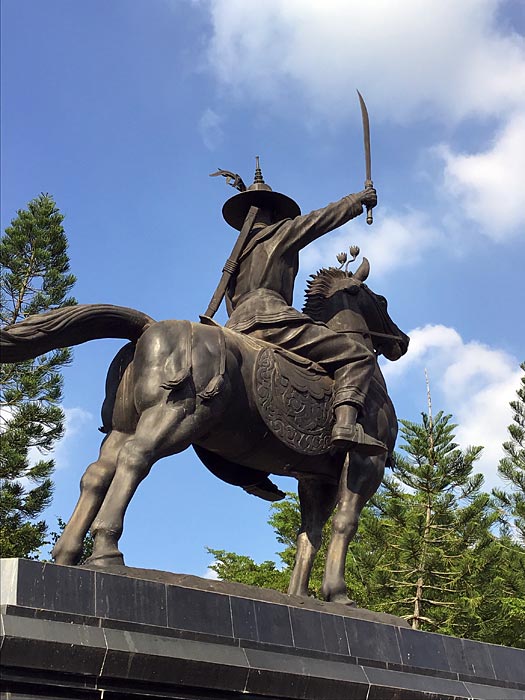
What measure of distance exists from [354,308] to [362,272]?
527 millimetres

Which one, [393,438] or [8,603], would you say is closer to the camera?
[8,603]

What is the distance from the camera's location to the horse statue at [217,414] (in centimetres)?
638

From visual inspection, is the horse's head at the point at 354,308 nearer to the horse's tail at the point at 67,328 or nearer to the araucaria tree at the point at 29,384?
the horse's tail at the point at 67,328

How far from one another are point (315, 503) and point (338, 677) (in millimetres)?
2176

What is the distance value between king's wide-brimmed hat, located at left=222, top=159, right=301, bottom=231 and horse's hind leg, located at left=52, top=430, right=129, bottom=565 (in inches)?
116

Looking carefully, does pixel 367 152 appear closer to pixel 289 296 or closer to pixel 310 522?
pixel 289 296

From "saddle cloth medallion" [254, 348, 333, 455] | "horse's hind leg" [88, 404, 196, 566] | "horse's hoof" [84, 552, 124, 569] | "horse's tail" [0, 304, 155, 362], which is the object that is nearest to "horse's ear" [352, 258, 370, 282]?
Result: "saddle cloth medallion" [254, 348, 333, 455]

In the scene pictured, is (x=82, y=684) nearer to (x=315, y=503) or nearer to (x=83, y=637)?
(x=83, y=637)

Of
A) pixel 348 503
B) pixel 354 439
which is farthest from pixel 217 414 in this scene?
pixel 348 503

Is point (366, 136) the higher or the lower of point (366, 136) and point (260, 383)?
the higher

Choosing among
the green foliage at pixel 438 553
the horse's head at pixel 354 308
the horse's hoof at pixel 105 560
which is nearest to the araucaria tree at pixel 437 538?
the green foliage at pixel 438 553

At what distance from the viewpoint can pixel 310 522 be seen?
26.5 ft

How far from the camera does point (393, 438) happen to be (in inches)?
322

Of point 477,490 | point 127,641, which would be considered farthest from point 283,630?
point 477,490
